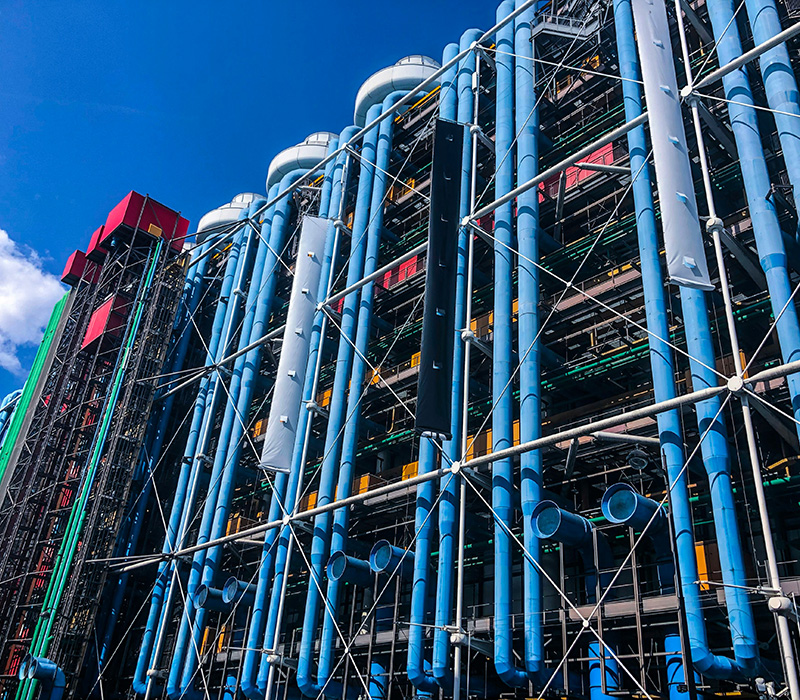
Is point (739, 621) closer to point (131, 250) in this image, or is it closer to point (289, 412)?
point (289, 412)

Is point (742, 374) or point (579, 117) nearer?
point (742, 374)

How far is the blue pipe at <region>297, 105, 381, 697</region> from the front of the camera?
2122 cm

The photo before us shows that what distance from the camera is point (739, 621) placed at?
13.6 m

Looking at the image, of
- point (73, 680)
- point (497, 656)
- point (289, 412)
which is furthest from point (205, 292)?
point (497, 656)

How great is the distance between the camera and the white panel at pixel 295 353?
2494cm

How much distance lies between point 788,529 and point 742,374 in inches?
188

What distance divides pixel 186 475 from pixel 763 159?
23.4 m

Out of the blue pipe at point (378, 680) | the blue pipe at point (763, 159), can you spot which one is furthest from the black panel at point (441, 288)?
the blue pipe at point (763, 159)

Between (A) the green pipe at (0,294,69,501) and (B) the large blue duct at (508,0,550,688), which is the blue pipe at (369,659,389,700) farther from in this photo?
(A) the green pipe at (0,294,69,501)

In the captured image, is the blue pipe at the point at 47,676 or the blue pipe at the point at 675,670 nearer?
the blue pipe at the point at 675,670

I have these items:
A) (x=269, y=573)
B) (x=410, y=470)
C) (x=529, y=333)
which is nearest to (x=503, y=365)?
(x=529, y=333)

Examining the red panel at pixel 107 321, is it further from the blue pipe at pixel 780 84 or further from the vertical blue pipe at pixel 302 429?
the blue pipe at pixel 780 84

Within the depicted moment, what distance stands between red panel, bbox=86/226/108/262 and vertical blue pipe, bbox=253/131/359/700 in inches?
622

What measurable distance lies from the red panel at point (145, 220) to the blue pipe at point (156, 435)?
1.42 m
